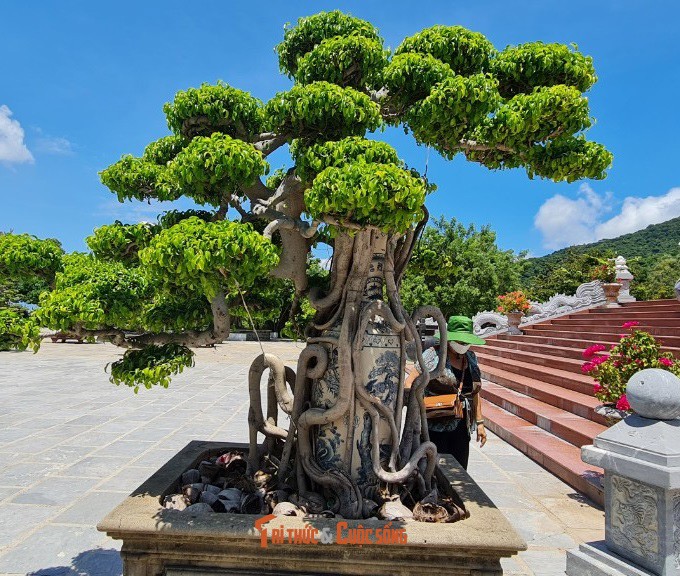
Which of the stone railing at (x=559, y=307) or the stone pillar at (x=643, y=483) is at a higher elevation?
the stone railing at (x=559, y=307)

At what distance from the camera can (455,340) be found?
11.7 ft

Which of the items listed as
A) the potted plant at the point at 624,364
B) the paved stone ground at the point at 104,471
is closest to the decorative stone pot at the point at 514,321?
the paved stone ground at the point at 104,471

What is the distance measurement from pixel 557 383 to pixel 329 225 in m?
7.58

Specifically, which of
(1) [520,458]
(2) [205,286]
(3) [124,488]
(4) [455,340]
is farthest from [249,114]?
(1) [520,458]

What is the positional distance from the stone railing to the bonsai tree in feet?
44.1

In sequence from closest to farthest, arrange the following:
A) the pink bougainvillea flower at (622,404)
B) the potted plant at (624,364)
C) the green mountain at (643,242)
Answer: the pink bougainvillea flower at (622,404) < the potted plant at (624,364) < the green mountain at (643,242)

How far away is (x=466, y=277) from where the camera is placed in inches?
895

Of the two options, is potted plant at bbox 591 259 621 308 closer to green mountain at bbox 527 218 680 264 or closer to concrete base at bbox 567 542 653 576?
concrete base at bbox 567 542 653 576

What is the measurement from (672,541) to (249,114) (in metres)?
3.06

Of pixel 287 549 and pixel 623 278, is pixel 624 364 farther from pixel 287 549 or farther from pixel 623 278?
pixel 623 278

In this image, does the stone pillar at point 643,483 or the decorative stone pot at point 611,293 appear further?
the decorative stone pot at point 611,293

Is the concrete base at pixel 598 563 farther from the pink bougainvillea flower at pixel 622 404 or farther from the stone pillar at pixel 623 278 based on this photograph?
the stone pillar at pixel 623 278

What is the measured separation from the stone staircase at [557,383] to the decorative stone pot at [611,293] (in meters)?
0.31

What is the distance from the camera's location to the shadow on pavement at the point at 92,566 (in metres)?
3.04
